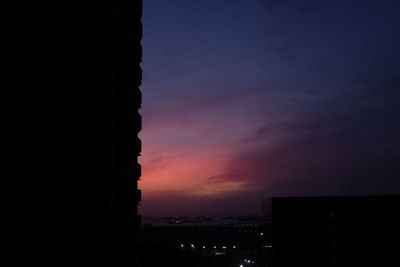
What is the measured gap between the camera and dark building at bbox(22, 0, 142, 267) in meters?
1.84

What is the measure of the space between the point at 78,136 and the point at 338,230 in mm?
61650

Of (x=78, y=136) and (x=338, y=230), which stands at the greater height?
(x=78, y=136)

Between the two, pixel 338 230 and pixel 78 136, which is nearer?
pixel 78 136

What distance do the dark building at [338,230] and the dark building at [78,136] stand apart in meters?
54.9

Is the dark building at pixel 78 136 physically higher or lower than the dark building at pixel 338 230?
higher

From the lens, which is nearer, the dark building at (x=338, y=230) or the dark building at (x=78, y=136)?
the dark building at (x=78, y=136)

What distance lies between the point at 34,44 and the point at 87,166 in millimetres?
714

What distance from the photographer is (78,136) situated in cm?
218

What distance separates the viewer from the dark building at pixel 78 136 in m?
1.84

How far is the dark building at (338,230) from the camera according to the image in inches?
2201

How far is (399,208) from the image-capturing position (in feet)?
201

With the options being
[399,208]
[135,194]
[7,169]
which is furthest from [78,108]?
[399,208]

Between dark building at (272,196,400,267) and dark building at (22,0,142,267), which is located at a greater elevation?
dark building at (22,0,142,267)

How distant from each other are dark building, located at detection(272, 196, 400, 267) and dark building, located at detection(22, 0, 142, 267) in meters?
54.9
